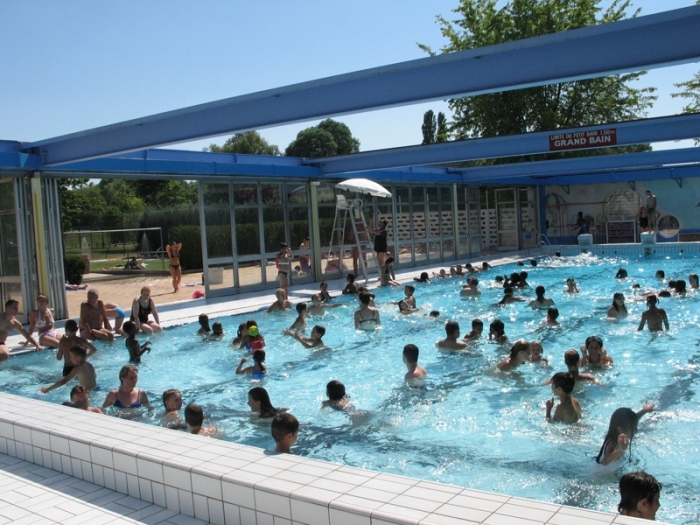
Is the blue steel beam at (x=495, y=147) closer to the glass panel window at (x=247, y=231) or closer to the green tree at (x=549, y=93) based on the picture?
the glass panel window at (x=247, y=231)

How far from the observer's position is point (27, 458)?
194 inches

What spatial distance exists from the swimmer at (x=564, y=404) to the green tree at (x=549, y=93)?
3010 cm

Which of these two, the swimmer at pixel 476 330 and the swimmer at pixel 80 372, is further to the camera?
the swimmer at pixel 476 330

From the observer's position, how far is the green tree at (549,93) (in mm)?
34031

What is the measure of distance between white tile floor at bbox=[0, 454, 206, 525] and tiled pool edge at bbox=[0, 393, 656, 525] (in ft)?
0.24

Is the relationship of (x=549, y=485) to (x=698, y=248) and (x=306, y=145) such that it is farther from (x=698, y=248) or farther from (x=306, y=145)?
(x=306, y=145)

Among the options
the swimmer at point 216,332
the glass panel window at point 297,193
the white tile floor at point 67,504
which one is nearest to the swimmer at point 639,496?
the white tile floor at point 67,504

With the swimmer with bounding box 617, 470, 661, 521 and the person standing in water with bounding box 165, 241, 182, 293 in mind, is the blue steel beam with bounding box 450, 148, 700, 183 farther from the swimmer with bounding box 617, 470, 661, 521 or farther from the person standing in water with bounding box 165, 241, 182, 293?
the swimmer with bounding box 617, 470, 661, 521

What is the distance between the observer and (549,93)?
3531cm

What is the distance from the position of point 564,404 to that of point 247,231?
1269 centimetres

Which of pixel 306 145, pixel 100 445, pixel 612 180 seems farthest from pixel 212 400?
pixel 306 145

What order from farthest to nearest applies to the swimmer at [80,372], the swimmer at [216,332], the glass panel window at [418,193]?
the glass panel window at [418,193], the swimmer at [216,332], the swimmer at [80,372]

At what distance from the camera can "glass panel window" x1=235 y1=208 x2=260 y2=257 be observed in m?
17.8

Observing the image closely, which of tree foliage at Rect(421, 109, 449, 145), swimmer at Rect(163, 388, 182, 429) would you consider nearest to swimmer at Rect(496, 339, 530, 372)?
swimmer at Rect(163, 388, 182, 429)
